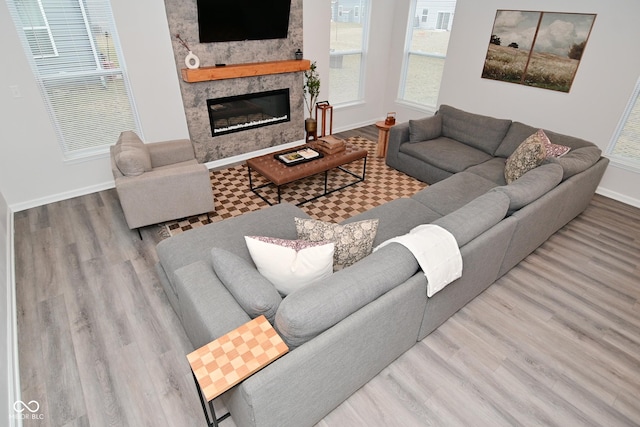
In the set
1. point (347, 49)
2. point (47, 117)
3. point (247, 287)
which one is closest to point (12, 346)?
point (247, 287)

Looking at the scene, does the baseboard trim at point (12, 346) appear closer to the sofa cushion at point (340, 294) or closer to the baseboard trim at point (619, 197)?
the sofa cushion at point (340, 294)

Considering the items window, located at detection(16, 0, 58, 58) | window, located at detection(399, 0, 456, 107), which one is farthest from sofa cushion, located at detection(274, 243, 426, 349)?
window, located at detection(399, 0, 456, 107)

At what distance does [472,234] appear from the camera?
6.64ft

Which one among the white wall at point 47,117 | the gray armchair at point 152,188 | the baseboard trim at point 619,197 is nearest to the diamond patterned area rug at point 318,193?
the gray armchair at point 152,188

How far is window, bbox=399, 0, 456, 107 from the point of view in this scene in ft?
16.6

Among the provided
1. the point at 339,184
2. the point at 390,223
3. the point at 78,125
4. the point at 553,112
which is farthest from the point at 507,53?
the point at 78,125

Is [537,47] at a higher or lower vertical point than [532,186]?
higher

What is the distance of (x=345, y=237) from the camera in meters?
1.86

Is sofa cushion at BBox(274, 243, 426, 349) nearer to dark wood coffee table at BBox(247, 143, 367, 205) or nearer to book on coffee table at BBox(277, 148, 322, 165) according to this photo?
dark wood coffee table at BBox(247, 143, 367, 205)

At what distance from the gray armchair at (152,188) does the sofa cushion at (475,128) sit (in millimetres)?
3004

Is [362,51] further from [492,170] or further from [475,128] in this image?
[492,170]

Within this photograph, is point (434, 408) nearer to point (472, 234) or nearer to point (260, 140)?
point (472, 234)

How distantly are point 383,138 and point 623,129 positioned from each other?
104 inches

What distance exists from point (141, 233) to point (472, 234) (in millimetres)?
2797
